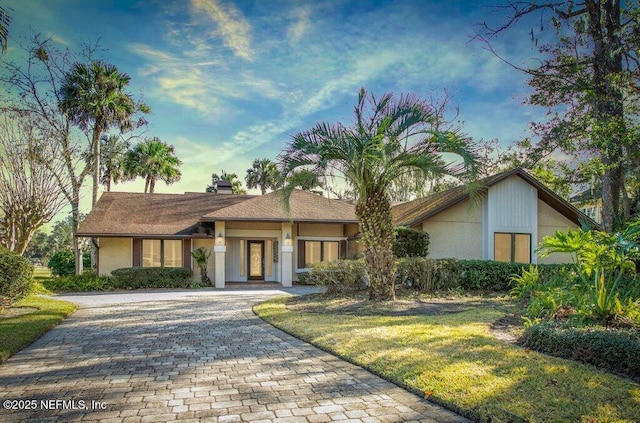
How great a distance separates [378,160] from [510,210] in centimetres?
905

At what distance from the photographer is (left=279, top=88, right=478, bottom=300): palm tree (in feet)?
36.4

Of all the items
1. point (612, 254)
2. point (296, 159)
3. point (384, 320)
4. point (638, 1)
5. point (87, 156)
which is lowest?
point (384, 320)

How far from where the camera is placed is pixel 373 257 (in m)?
11.5

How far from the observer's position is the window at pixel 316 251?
21719mm

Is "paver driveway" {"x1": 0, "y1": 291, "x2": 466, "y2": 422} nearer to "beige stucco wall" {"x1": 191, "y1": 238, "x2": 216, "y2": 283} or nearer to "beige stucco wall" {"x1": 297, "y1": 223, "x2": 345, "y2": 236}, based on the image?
"beige stucco wall" {"x1": 191, "y1": 238, "x2": 216, "y2": 283}

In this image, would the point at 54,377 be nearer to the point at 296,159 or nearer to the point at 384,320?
the point at 384,320

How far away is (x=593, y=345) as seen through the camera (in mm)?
5156

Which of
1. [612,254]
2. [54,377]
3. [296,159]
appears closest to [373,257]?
[296,159]

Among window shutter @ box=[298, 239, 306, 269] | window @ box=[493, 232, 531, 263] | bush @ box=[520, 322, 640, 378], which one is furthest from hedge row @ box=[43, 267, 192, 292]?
bush @ box=[520, 322, 640, 378]

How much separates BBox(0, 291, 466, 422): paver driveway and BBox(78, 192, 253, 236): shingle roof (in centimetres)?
1185

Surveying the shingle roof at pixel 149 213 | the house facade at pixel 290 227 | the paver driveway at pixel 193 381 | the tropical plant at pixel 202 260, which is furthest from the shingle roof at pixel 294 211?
the paver driveway at pixel 193 381

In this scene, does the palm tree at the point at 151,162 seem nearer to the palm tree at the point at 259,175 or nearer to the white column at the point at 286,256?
the palm tree at the point at 259,175

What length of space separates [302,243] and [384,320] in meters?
13.0

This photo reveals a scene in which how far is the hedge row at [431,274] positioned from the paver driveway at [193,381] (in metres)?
4.20
